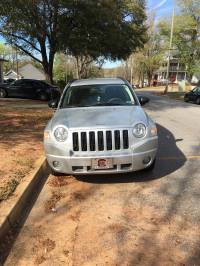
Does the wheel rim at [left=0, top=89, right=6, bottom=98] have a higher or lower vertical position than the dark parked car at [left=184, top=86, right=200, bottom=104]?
higher

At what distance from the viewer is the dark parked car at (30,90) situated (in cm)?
2336

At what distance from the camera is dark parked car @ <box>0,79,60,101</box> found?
23.4 m

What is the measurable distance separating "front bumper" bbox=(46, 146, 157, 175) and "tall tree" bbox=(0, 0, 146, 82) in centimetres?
1356

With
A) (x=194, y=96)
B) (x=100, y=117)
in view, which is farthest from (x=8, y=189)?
(x=194, y=96)

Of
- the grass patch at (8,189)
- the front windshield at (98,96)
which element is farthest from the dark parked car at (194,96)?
the grass patch at (8,189)

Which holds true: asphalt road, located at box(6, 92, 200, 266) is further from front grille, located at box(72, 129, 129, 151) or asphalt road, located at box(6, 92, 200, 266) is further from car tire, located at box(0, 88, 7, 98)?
car tire, located at box(0, 88, 7, 98)

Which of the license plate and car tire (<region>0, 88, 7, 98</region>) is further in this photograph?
car tire (<region>0, 88, 7, 98</region>)

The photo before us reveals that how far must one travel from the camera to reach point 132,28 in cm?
2552

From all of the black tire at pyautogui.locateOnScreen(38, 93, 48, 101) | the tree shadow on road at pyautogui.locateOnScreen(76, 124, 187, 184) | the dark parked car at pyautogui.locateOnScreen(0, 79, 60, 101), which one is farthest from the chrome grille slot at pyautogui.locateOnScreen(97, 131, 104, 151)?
the black tire at pyautogui.locateOnScreen(38, 93, 48, 101)

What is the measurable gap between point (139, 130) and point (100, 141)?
25.8 inches

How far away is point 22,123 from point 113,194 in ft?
21.4

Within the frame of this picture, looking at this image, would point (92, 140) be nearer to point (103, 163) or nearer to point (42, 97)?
point (103, 163)

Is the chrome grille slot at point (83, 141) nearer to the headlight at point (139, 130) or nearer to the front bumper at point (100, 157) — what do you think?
the front bumper at point (100, 157)

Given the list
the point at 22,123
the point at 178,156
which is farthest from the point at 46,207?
the point at 22,123
